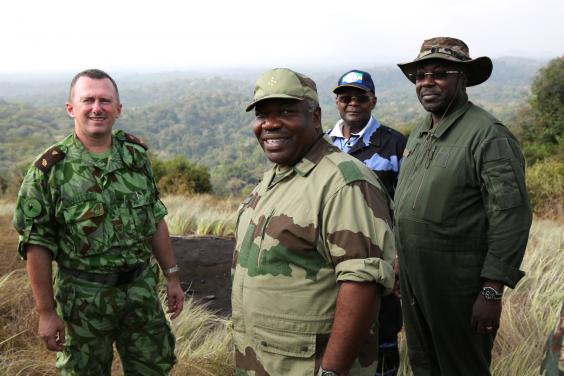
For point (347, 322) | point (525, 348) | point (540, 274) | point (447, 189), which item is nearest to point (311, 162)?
point (347, 322)

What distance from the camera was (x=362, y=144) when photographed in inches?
127

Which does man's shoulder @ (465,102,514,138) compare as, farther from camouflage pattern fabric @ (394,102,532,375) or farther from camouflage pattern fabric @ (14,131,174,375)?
camouflage pattern fabric @ (14,131,174,375)

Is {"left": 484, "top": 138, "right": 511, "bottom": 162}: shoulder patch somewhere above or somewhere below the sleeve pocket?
above

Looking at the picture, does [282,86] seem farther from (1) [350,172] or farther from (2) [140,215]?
(2) [140,215]

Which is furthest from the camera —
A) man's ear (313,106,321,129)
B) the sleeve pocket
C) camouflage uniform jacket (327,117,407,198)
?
camouflage uniform jacket (327,117,407,198)

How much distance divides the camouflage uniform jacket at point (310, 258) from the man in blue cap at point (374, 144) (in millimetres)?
1270

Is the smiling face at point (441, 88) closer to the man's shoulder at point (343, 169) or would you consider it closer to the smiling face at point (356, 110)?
the smiling face at point (356, 110)

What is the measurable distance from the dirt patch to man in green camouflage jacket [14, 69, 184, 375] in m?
1.96

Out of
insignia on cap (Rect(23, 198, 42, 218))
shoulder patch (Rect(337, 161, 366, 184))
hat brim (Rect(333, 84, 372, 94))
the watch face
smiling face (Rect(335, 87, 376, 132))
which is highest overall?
hat brim (Rect(333, 84, 372, 94))

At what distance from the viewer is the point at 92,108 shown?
2457mm

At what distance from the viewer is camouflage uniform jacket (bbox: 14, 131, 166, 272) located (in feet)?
7.70

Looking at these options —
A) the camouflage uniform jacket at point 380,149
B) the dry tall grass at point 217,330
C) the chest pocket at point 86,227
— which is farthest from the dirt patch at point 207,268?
the chest pocket at point 86,227

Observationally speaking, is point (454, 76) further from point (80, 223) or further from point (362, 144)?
point (80, 223)

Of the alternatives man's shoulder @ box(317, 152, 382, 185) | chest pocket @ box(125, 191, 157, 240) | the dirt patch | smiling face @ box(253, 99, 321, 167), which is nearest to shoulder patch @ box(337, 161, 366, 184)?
man's shoulder @ box(317, 152, 382, 185)
